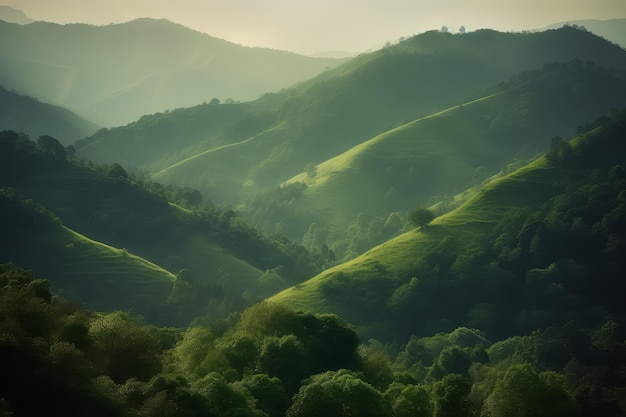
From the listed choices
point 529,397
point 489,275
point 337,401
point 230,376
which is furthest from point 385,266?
point 337,401

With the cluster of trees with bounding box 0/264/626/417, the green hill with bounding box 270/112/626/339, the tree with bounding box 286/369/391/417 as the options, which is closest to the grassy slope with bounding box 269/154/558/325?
the green hill with bounding box 270/112/626/339

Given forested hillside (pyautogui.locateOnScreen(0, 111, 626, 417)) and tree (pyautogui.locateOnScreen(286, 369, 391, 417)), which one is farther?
tree (pyautogui.locateOnScreen(286, 369, 391, 417))

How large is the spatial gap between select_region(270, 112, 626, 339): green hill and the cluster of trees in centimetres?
6862

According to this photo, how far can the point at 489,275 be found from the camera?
17475cm

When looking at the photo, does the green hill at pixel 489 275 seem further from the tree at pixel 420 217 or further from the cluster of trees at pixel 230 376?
the cluster of trees at pixel 230 376

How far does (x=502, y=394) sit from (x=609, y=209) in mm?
148710

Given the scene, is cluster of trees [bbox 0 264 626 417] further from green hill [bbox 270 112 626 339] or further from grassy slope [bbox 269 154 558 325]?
green hill [bbox 270 112 626 339]

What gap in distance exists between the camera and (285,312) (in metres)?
77.0

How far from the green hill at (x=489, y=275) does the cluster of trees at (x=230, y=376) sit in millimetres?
68622

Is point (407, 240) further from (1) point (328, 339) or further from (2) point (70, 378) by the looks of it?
(2) point (70, 378)

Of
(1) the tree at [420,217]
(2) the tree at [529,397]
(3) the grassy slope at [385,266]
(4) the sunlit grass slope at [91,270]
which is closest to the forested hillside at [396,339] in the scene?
(2) the tree at [529,397]

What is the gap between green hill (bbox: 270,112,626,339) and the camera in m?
162

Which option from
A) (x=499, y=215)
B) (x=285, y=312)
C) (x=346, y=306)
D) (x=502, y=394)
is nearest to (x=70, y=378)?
(x=285, y=312)

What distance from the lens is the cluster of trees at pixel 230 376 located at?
44.8 m
